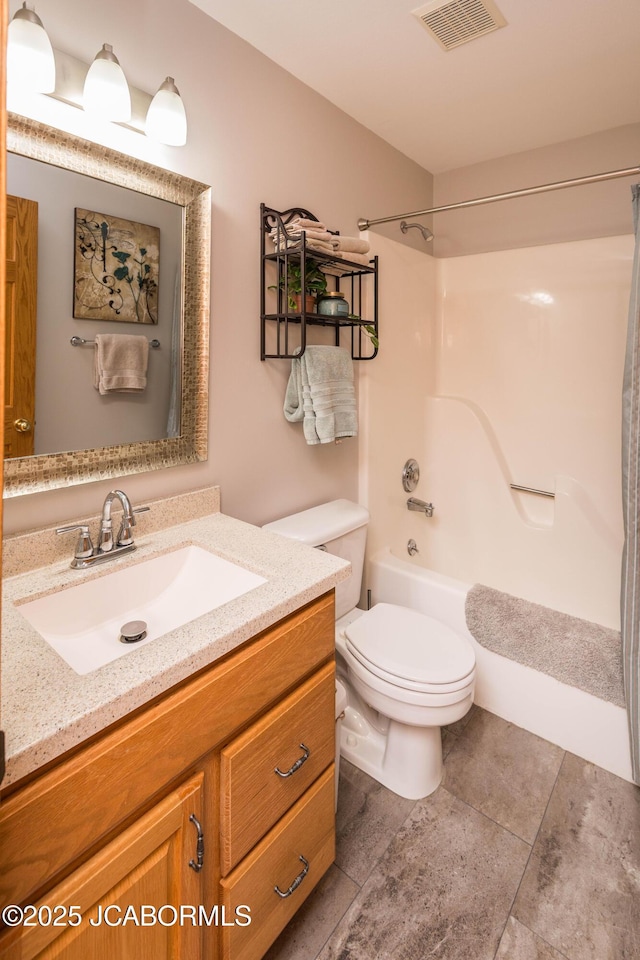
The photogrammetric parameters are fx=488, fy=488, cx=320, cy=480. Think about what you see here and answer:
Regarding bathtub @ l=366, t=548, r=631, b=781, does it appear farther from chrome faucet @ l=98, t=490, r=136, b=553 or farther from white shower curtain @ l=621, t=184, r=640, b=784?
chrome faucet @ l=98, t=490, r=136, b=553

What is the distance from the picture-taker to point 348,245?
168 cm

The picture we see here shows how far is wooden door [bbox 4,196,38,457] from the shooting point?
1.03 metres

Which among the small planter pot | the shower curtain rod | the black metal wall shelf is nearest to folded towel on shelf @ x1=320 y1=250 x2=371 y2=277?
the black metal wall shelf

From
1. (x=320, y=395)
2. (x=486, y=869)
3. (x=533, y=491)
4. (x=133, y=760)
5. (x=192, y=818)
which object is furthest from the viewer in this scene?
(x=533, y=491)

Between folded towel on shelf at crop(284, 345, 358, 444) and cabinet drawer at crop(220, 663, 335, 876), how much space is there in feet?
2.71

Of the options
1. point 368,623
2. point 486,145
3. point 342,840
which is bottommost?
point 342,840

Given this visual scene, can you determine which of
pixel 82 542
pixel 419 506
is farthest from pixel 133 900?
pixel 419 506

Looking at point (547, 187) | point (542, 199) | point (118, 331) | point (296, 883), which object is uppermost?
point (542, 199)

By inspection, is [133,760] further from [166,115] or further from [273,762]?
[166,115]

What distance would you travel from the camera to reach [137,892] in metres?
0.77

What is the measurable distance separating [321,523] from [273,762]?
82 cm

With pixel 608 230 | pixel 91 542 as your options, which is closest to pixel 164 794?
pixel 91 542

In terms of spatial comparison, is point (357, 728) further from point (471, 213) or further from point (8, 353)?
point (471, 213)

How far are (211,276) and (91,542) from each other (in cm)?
83
